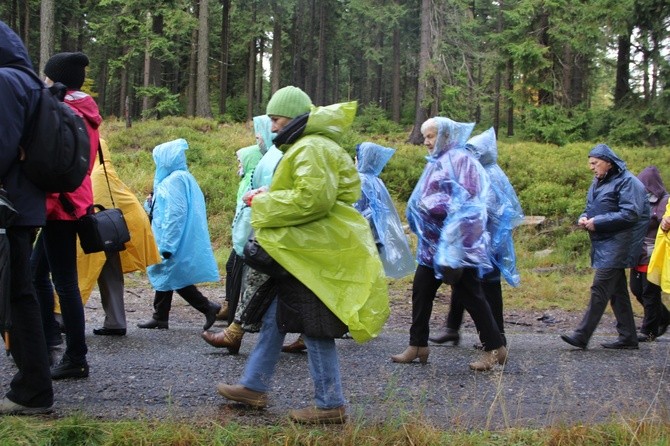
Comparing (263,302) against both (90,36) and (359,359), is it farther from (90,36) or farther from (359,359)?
(90,36)

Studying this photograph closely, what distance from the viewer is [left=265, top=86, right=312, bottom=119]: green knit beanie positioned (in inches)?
164

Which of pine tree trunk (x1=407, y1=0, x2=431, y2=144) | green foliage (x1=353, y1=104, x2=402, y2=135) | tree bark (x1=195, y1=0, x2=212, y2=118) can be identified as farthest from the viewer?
Answer: green foliage (x1=353, y1=104, x2=402, y2=135)

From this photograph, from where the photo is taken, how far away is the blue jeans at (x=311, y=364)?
394 centimetres

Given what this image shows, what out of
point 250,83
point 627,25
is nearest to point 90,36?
point 250,83

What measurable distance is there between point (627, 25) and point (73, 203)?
48.8 feet

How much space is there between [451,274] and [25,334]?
3116mm

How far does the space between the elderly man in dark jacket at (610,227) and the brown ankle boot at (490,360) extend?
1263mm

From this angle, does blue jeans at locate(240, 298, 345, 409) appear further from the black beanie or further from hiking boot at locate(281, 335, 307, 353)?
the black beanie

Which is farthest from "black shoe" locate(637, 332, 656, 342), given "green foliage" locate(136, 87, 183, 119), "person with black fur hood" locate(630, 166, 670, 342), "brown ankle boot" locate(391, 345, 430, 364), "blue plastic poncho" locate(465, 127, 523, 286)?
"green foliage" locate(136, 87, 183, 119)

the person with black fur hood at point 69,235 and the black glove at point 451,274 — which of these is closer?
the person with black fur hood at point 69,235

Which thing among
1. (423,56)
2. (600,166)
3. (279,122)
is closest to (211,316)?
(279,122)

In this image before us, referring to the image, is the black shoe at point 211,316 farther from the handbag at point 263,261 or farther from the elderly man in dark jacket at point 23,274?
the handbag at point 263,261

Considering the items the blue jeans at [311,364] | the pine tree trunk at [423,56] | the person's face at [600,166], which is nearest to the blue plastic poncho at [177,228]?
the blue jeans at [311,364]

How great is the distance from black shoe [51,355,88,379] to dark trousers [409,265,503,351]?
2.62 m
